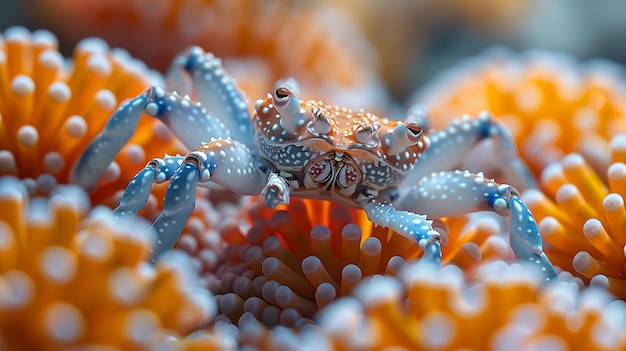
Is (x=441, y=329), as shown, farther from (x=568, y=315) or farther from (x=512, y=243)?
(x=512, y=243)

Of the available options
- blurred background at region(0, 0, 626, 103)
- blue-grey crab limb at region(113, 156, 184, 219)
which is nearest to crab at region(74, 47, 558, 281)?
blue-grey crab limb at region(113, 156, 184, 219)

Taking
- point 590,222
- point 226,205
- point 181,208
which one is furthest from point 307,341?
point 226,205

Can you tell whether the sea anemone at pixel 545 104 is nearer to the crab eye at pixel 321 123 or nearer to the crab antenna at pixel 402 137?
the crab antenna at pixel 402 137

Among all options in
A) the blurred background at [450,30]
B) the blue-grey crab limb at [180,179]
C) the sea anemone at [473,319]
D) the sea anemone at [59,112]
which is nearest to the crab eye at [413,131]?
the blue-grey crab limb at [180,179]

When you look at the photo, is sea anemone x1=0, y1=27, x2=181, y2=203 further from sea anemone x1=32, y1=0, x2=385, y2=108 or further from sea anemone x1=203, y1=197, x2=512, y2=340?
sea anemone x1=32, y1=0, x2=385, y2=108

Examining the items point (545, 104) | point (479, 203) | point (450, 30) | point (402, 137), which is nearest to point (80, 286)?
point (402, 137)

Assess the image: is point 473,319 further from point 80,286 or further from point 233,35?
point 233,35
